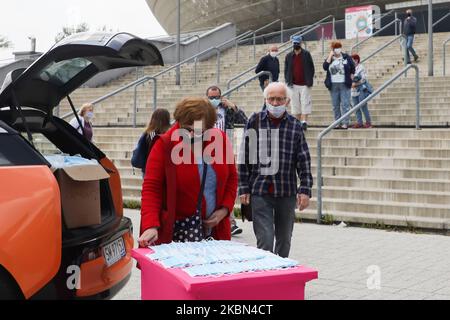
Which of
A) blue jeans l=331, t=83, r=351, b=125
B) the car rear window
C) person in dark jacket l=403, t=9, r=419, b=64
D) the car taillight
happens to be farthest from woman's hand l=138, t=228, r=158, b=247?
person in dark jacket l=403, t=9, r=419, b=64

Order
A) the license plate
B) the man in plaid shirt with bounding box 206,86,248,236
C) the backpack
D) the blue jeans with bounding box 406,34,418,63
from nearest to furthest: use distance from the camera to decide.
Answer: the license plate < the backpack < the man in plaid shirt with bounding box 206,86,248,236 < the blue jeans with bounding box 406,34,418,63

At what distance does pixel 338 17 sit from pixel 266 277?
125ft

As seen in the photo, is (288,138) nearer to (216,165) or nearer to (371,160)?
(216,165)

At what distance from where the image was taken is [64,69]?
471 cm

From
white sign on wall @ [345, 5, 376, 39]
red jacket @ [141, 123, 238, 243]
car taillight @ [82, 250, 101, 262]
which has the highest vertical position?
white sign on wall @ [345, 5, 376, 39]

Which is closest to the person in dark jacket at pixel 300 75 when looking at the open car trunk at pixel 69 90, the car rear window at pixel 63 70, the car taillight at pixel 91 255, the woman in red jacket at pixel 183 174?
the open car trunk at pixel 69 90

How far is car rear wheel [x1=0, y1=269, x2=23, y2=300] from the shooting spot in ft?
11.3

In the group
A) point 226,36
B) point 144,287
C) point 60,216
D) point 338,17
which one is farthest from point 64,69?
point 338,17

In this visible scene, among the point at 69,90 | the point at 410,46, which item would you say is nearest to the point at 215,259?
the point at 69,90

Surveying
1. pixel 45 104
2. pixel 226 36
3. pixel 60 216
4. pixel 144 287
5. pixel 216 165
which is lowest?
pixel 144 287

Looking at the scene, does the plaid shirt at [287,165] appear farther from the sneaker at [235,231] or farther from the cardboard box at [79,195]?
the sneaker at [235,231]

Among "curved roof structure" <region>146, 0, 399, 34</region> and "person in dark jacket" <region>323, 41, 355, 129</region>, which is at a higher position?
"curved roof structure" <region>146, 0, 399, 34</region>

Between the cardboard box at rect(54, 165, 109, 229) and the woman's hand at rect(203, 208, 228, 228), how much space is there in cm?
75

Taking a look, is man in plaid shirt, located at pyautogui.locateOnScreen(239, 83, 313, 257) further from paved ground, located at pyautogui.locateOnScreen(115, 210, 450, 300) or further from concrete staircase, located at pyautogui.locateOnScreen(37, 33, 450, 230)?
concrete staircase, located at pyautogui.locateOnScreen(37, 33, 450, 230)
